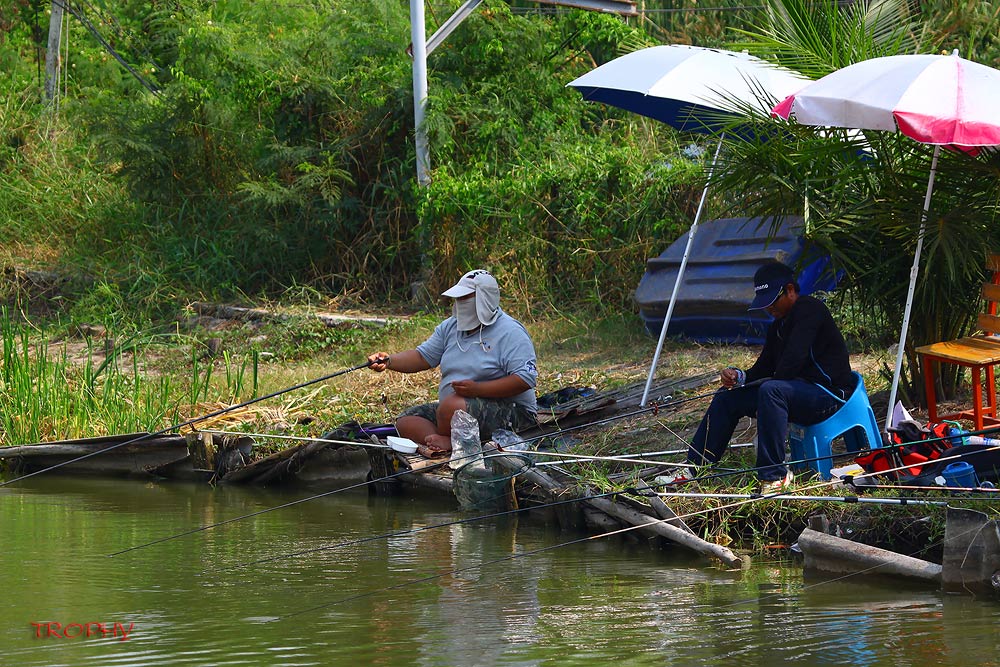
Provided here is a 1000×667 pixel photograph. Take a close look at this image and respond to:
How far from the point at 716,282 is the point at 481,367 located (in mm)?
3035

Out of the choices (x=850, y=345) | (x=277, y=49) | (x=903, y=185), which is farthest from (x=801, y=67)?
(x=277, y=49)

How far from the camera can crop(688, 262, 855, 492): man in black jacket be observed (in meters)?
6.52

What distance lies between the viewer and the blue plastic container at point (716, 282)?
1037 centimetres

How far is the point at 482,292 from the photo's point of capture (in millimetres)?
8164

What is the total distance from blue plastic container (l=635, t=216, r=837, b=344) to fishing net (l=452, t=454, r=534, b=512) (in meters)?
3.21

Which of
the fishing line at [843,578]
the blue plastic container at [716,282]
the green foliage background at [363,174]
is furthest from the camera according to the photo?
the green foliage background at [363,174]

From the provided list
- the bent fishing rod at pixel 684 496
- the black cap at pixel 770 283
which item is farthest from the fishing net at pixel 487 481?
the black cap at pixel 770 283

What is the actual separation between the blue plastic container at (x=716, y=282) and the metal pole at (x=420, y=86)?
3.26 m

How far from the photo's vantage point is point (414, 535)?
7.36 meters

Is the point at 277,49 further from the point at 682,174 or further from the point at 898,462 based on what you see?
the point at 898,462

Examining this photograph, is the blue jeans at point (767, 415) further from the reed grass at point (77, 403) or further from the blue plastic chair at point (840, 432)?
the reed grass at point (77, 403)

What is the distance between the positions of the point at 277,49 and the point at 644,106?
22.1ft

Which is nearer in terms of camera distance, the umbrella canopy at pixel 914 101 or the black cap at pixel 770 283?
the umbrella canopy at pixel 914 101

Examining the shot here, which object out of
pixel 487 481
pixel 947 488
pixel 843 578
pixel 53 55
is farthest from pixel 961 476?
pixel 53 55
